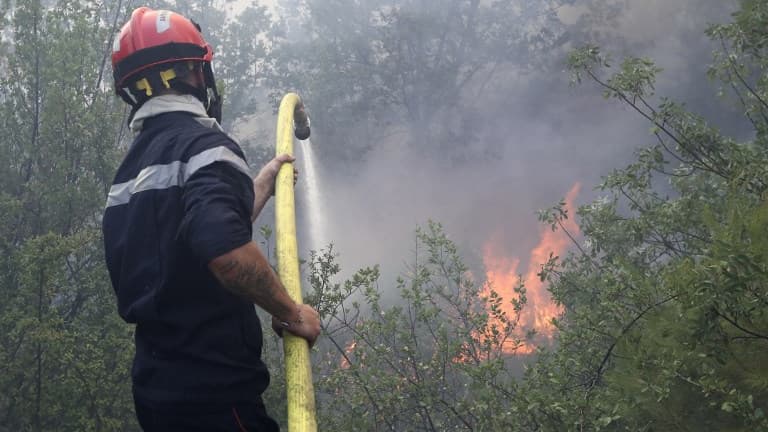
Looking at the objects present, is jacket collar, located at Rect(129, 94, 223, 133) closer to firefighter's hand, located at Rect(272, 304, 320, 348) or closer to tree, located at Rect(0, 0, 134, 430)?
firefighter's hand, located at Rect(272, 304, 320, 348)

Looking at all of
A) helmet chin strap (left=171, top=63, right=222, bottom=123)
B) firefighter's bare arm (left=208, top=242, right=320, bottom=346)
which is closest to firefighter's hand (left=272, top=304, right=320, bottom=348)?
firefighter's bare arm (left=208, top=242, right=320, bottom=346)

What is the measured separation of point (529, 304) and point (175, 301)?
62.7ft

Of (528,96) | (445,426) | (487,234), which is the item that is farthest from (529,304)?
(445,426)

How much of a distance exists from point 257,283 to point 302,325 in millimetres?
283

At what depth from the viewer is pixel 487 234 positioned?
1072 inches

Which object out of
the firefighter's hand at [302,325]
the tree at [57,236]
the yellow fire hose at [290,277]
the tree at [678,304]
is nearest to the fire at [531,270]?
the tree at [678,304]

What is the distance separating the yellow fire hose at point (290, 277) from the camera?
2104 millimetres

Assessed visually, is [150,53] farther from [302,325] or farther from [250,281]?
[302,325]

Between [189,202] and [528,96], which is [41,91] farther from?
[528,96]

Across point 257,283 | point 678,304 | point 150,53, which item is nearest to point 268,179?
point 150,53

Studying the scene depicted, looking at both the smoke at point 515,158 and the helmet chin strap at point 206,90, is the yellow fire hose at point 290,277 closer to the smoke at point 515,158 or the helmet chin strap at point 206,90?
the helmet chin strap at point 206,90

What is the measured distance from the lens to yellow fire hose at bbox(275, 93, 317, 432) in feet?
6.90

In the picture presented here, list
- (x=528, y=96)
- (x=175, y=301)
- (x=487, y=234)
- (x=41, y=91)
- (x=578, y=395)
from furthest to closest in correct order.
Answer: (x=528, y=96)
(x=487, y=234)
(x=41, y=91)
(x=578, y=395)
(x=175, y=301)

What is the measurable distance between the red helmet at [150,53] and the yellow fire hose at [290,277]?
1.85 ft
